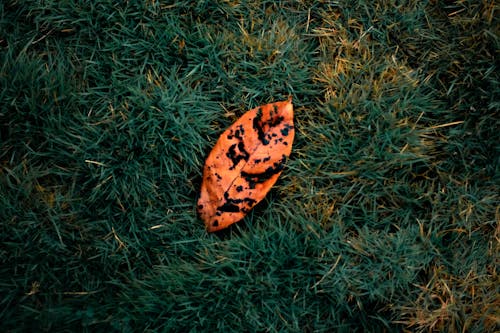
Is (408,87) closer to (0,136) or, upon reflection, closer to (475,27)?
(475,27)

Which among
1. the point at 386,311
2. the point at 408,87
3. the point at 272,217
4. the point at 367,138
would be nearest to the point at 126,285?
the point at 272,217

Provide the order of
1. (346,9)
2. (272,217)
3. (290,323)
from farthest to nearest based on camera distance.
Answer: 1. (346,9)
2. (272,217)
3. (290,323)

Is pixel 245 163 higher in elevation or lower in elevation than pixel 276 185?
higher
